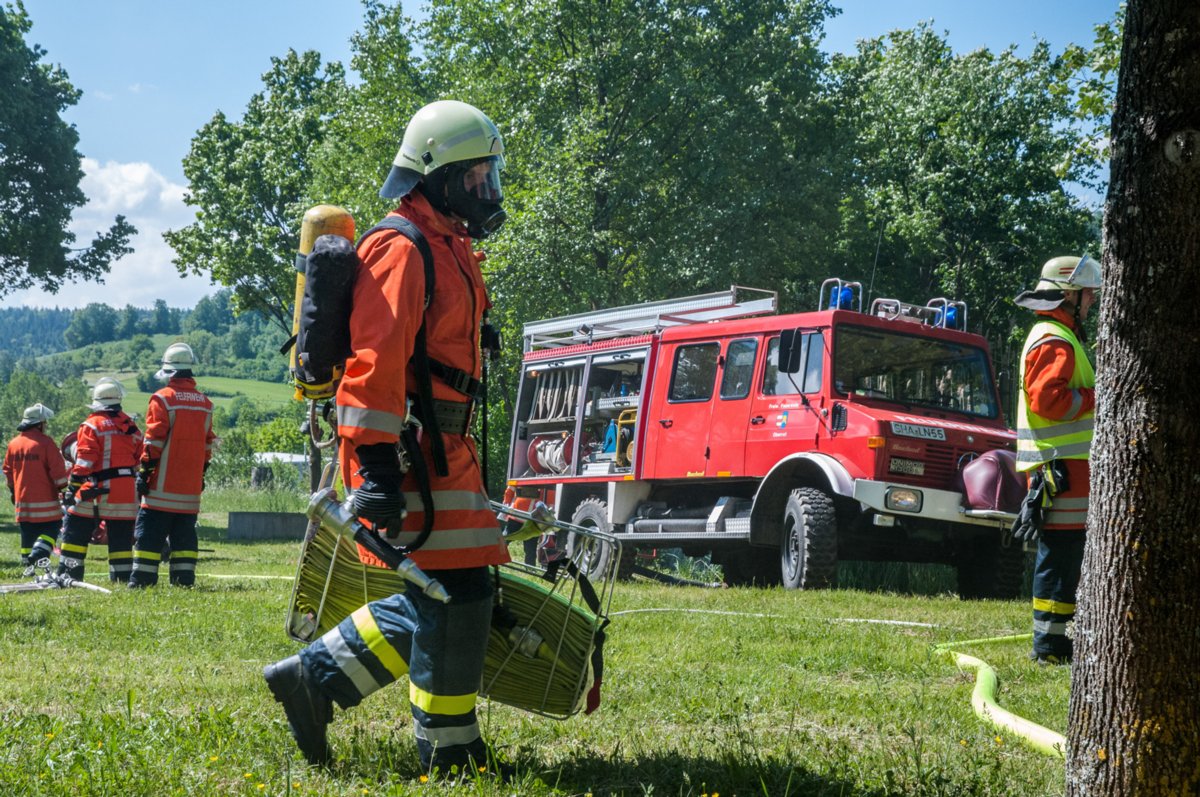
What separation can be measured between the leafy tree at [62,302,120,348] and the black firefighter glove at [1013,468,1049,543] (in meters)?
165

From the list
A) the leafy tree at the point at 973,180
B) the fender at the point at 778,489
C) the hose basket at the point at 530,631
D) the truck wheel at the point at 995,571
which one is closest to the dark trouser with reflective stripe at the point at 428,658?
the hose basket at the point at 530,631

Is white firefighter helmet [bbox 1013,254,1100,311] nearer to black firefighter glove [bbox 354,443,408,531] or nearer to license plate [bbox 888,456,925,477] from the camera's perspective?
license plate [bbox 888,456,925,477]

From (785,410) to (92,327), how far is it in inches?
6465

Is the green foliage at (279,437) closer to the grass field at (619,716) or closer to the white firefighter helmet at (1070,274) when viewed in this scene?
the grass field at (619,716)

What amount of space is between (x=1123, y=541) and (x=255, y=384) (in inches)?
4372

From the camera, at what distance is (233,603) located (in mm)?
8930

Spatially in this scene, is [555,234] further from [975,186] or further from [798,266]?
[975,186]

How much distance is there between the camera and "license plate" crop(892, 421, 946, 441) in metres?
10.3

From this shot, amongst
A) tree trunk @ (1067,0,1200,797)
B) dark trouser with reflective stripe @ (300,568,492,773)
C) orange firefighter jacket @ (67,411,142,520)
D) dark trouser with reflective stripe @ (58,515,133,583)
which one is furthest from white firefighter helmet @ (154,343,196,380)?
tree trunk @ (1067,0,1200,797)

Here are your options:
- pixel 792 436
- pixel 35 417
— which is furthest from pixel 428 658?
pixel 35 417

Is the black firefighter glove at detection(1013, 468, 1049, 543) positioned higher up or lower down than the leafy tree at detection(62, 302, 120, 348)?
lower down

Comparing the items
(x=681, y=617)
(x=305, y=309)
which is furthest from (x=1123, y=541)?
(x=681, y=617)

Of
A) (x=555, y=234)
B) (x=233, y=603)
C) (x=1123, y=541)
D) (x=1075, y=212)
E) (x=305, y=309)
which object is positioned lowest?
(x=233, y=603)

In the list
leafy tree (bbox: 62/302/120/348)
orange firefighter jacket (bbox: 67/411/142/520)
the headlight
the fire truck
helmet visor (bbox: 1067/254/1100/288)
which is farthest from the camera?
leafy tree (bbox: 62/302/120/348)
